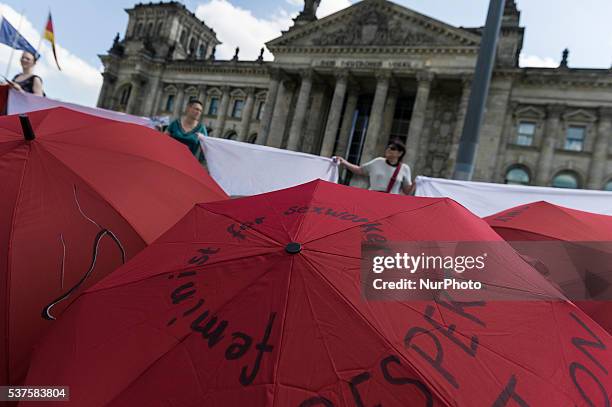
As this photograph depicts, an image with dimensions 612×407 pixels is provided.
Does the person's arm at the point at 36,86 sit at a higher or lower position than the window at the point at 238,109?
lower

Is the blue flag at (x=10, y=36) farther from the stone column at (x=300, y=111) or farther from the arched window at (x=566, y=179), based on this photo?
the arched window at (x=566, y=179)

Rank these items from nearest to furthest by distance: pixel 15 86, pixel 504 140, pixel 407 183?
1. pixel 407 183
2. pixel 15 86
3. pixel 504 140

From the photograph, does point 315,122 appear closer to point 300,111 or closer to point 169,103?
point 300,111

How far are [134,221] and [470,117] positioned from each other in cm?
538

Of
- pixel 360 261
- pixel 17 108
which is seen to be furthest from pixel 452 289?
pixel 17 108

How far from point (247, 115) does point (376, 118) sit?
14.4 meters

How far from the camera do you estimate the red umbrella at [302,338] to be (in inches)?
50.2

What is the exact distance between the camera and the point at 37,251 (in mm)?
→ 2143

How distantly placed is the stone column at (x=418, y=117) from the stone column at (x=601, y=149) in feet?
36.4

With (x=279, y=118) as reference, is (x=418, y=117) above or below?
above

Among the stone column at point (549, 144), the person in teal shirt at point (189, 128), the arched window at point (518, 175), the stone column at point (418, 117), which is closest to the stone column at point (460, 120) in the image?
the stone column at point (418, 117)

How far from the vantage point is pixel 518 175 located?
28.0 metres

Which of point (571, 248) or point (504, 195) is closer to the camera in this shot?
point (571, 248)

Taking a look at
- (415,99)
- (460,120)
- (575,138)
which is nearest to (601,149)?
(575,138)
